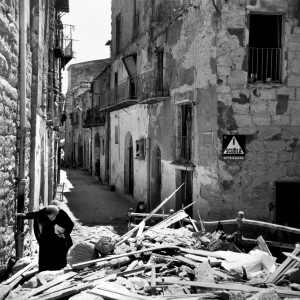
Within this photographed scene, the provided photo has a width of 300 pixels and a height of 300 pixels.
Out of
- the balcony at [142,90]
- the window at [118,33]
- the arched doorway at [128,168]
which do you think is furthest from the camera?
the window at [118,33]

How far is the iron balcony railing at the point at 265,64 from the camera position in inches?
457

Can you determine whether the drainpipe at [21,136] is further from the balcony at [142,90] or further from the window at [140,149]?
the window at [140,149]

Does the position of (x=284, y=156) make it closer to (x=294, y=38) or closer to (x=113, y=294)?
(x=294, y=38)

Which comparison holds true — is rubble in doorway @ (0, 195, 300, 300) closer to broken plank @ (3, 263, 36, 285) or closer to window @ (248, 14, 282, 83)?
broken plank @ (3, 263, 36, 285)

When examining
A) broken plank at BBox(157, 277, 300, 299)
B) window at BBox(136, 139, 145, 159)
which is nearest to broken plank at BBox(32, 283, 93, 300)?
broken plank at BBox(157, 277, 300, 299)

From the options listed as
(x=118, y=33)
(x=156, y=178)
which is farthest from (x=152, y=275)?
(x=118, y=33)

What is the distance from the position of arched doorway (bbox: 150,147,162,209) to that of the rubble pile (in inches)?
339

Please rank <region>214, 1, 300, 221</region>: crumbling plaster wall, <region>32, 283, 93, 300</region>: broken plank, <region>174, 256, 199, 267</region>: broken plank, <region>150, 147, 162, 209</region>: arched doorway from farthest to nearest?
<region>150, 147, 162, 209</region>: arched doorway, <region>214, 1, 300, 221</region>: crumbling plaster wall, <region>174, 256, 199, 267</region>: broken plank, <region>32, 283, 93, 300</region>: broken plank

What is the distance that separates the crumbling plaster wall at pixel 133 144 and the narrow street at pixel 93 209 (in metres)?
0.90

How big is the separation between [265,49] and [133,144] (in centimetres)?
941

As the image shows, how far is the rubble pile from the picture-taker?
18.0ft

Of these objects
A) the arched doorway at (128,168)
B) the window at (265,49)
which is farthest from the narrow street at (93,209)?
the window at (265,49)

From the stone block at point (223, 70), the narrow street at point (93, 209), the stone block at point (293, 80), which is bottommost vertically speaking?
the narrow street at point (93, 209)

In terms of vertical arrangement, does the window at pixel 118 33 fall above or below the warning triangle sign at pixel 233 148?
above
